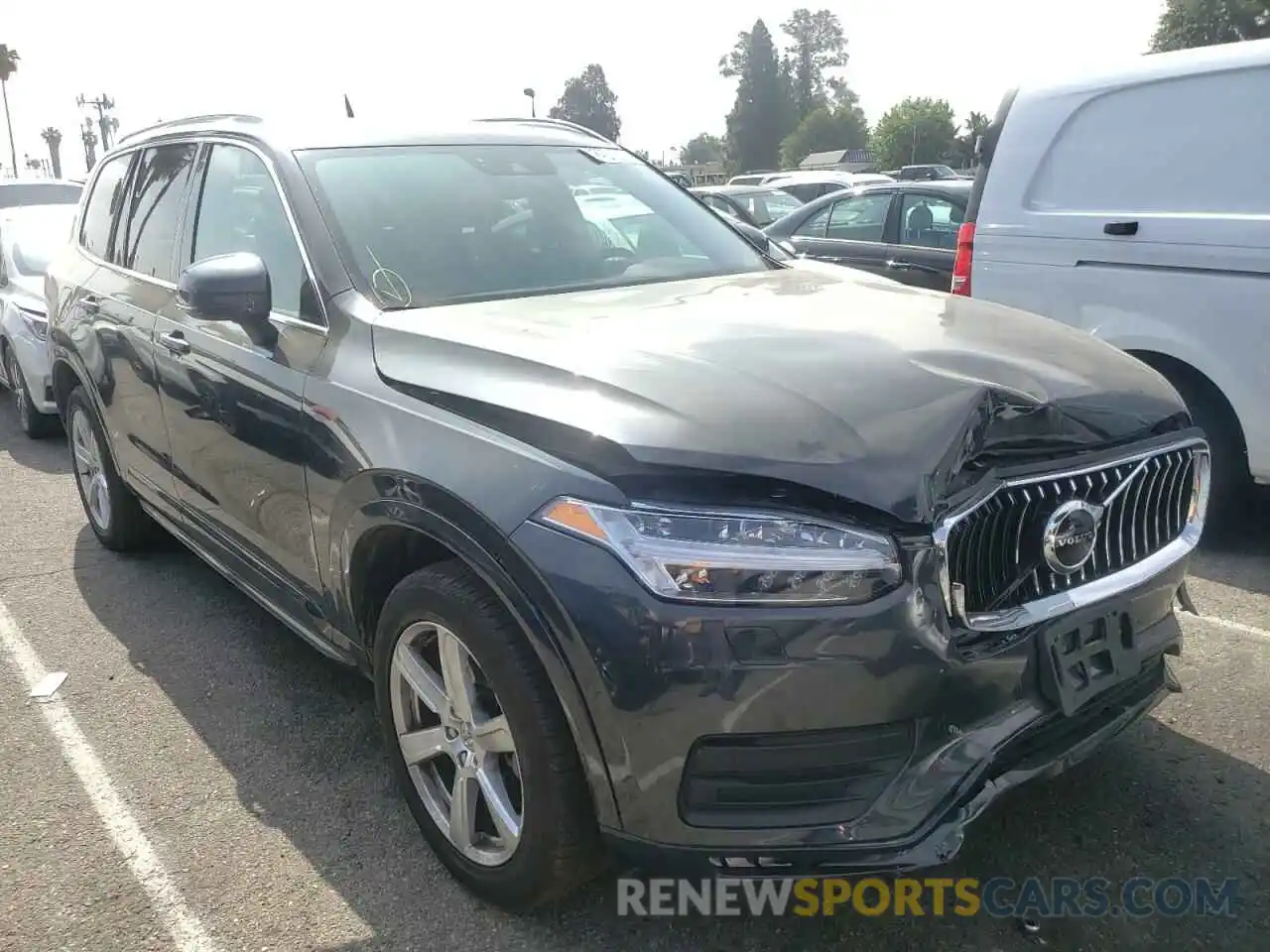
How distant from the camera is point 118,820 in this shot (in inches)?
117

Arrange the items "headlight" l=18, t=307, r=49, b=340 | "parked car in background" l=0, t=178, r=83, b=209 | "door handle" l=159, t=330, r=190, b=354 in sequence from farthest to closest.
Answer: "parked car in background" l=0, t=178, r=83, b=209
"headlight" l=18, t=307, r=49, b=340
"door handle" l=159, t=330, r=190, b=354

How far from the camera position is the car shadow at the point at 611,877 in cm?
240

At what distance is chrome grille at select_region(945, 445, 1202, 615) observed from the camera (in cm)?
208

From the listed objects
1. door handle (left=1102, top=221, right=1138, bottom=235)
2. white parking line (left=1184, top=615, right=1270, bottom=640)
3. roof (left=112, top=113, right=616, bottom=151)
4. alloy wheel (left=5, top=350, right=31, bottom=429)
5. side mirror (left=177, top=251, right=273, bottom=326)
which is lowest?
white parking line (left=1184, top=615, right=1270, bottom=640)

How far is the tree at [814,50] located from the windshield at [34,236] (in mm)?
122745

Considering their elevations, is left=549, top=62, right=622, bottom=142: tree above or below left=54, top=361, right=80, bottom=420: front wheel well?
above

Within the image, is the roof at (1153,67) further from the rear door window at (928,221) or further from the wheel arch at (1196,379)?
the rear door window at (928,221)

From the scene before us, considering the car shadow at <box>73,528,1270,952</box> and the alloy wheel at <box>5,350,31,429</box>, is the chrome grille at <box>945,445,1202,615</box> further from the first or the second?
the alloy wheel at <box>5,350,31,429</box>

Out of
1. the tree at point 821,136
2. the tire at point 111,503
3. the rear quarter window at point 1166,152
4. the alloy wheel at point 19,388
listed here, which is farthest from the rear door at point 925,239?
the tree at point 821,136

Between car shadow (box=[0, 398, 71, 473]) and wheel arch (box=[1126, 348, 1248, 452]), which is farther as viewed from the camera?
car shadow (box=[0, 398, 71, 473])

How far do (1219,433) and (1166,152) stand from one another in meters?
1.19

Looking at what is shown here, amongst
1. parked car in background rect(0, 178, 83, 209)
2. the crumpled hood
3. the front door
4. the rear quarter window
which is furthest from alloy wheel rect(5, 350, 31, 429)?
the rear quarter window

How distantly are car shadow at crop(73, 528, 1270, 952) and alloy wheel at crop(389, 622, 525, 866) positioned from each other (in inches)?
7.3

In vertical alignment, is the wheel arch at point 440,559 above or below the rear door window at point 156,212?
below
